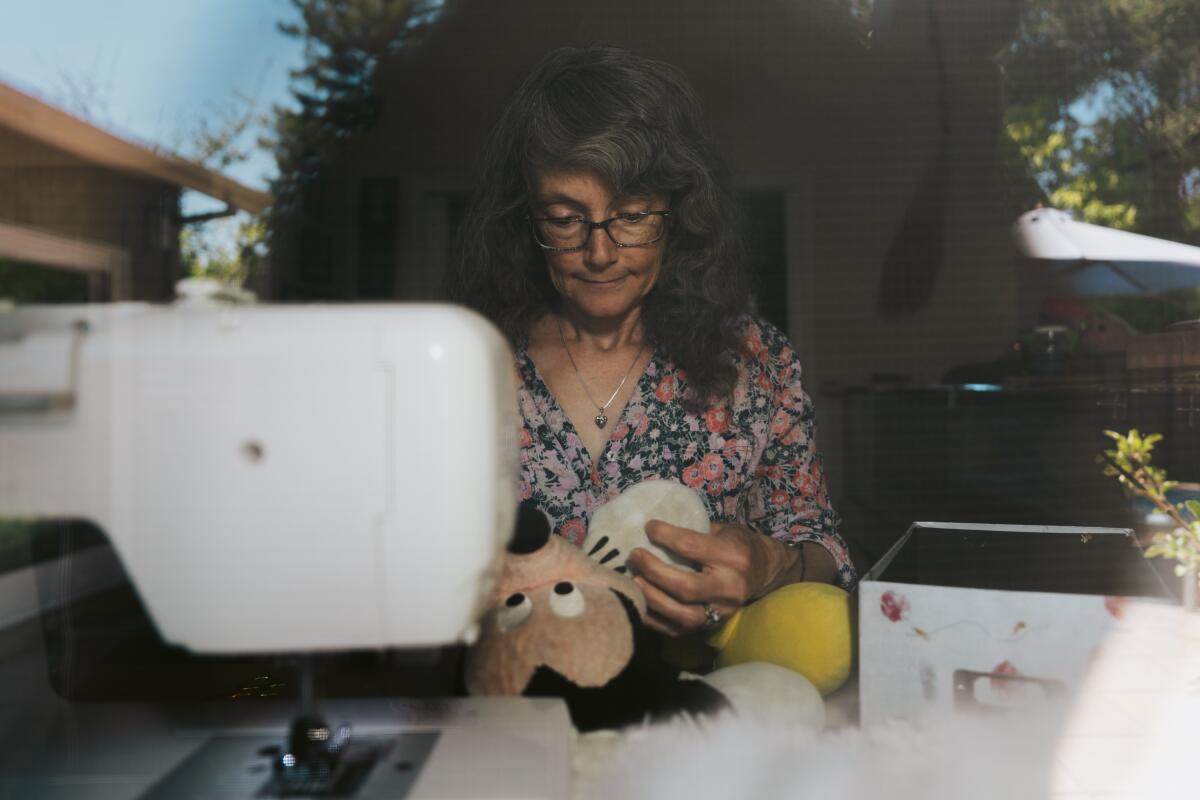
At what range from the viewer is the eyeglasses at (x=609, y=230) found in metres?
1.44

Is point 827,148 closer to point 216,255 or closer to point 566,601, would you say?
point 216,255

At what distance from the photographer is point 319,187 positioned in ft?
6.02

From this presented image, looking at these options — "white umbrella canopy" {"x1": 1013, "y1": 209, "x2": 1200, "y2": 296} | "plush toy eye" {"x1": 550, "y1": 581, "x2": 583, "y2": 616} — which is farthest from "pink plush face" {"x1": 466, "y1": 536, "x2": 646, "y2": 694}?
"white umbrella canopy" {"x1": 1013, "y1": 209, "x2": 1200, "y2": 296}

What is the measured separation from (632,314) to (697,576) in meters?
0.56

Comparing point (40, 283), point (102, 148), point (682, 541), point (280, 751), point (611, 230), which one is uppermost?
point (102, 148)

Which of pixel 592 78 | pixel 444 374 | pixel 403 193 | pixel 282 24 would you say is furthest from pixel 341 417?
pixel 403 193

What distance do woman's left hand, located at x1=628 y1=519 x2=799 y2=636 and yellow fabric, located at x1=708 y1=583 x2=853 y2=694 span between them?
0.03 metres

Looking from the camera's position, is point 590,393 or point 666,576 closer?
point 666,576

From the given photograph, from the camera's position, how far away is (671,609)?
1.22 metres

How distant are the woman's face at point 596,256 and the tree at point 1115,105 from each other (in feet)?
3.19

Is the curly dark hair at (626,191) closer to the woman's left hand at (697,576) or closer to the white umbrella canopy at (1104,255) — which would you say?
the woman's left hand at (697,576)

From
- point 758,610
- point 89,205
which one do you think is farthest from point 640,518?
point 89,205

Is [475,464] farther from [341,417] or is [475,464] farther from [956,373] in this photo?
[956,373]

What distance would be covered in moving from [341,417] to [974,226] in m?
2.03
